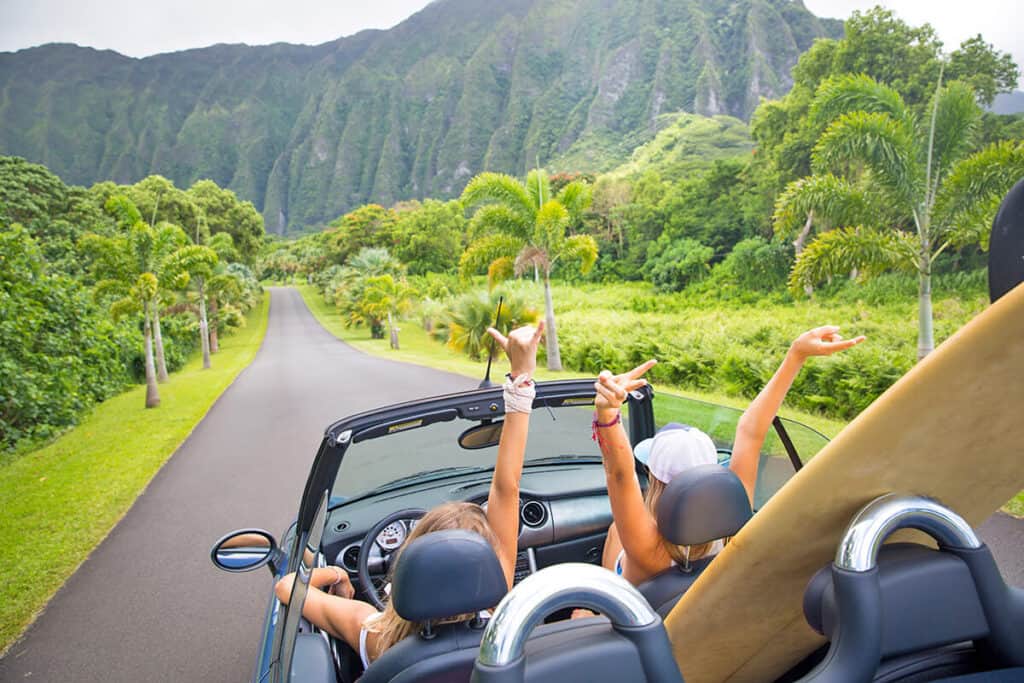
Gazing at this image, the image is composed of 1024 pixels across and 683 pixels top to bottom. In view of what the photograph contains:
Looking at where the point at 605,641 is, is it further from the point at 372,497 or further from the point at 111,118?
the point at 111,118

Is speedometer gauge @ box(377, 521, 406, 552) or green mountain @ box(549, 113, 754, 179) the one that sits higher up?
green mountain @ box(549, 113, 754, 179)

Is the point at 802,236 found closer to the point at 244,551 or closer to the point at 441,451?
the point at 441,451

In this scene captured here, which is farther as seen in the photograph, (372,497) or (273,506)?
(273,506)

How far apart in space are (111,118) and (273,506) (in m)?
149

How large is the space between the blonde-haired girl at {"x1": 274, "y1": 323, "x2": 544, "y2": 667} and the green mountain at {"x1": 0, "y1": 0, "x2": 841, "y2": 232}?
257 ft

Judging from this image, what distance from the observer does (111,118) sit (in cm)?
12550

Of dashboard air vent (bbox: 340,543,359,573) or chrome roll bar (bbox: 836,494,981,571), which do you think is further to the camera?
dashboard air vent (bbox: 340,543,359,573)

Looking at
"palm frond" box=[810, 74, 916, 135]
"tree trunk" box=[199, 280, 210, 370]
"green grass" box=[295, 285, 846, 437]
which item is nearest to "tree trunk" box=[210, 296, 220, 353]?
"tree trunk" box=[199, 280, 210, 370]

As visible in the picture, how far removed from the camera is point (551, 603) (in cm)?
80

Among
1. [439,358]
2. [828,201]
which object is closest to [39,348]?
[439,358]

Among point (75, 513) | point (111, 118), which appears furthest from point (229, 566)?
point (111, 118)

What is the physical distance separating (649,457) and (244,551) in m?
1.98

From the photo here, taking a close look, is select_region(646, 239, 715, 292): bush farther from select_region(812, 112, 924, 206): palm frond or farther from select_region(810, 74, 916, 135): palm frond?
select_region(812, 112, 924, 206): palm frond

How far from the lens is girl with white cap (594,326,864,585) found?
169 centimetres
